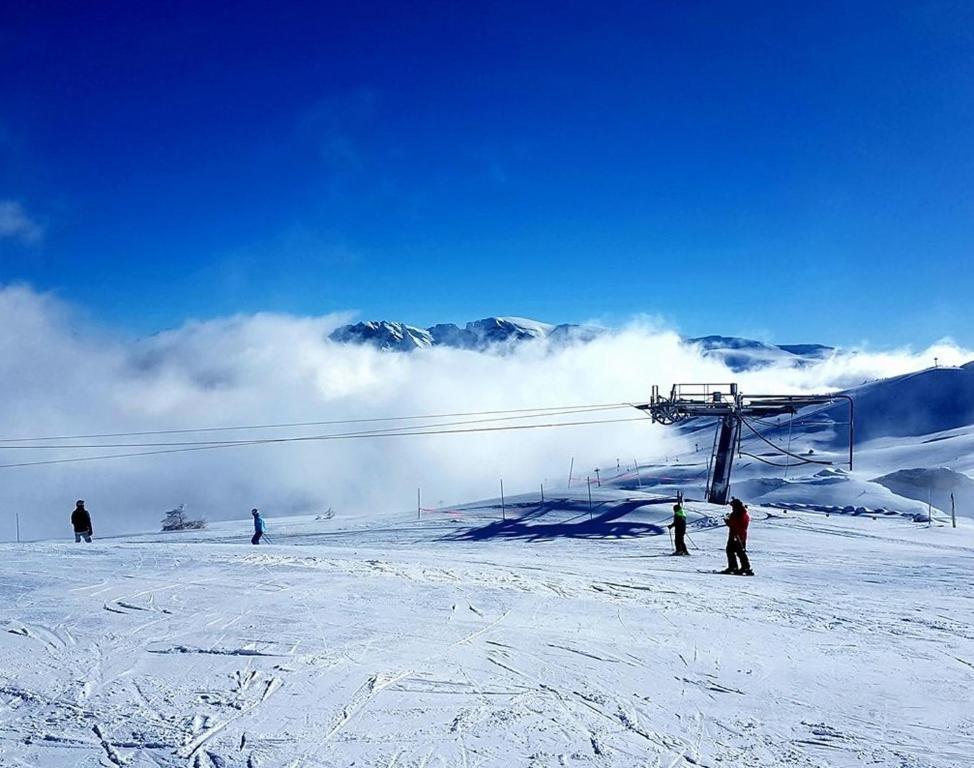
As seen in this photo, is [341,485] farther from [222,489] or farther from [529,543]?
[529,543]

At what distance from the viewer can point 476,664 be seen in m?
8.35

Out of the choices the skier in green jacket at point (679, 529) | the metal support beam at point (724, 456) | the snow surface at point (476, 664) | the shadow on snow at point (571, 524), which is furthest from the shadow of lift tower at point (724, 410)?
the snow surface at point (476, 664)

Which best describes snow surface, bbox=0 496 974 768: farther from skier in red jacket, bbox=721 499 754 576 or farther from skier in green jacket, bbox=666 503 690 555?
skier in green jacket, bbox=666 503 690 555

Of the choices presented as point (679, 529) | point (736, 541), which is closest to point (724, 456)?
point (679, 529)

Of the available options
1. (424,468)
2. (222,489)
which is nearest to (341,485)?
(424,468)

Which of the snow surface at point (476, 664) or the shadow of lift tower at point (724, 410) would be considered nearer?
the snow surface at point (476, 664)

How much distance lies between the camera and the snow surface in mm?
6293

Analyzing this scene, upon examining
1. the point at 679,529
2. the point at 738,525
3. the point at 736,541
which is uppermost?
the point at 738,525

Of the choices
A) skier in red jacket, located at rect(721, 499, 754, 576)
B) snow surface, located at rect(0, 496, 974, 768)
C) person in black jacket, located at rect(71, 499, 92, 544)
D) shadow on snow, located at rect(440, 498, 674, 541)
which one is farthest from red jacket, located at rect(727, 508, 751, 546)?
person in black jacket, located at rect(71, 499, 92, 544)

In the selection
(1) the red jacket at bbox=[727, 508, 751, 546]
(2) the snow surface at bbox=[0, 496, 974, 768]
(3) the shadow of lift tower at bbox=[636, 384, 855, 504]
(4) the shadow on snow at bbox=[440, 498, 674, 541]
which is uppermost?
(3) the shadow of lift tower at bbox=[636, 384, 855, 504]

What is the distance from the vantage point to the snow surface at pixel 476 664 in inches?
248

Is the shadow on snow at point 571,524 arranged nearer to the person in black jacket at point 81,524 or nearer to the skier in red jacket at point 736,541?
the skier in red jacket at point 736,541

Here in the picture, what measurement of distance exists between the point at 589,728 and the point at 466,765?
1.35 meters

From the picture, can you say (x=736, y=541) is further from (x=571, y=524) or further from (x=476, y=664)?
(x=571, y=524)
